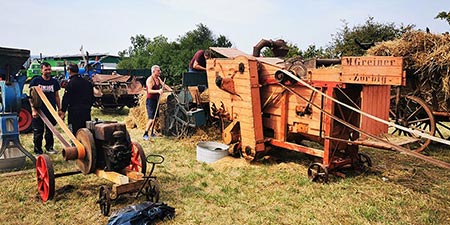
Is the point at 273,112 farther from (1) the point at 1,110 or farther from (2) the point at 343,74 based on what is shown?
(1) the point at 1,110

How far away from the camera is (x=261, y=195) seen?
15.6 feet

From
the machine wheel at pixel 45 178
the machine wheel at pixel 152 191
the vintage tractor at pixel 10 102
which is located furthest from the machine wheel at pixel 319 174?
the vintage tractor at pixel 10 102

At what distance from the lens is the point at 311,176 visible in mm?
5273

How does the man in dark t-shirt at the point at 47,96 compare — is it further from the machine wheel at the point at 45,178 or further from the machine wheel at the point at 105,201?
the machine wheel at the point at 105,201

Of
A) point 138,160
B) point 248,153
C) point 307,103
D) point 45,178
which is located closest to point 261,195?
point 248,153

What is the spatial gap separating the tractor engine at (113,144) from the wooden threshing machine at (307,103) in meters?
2.31

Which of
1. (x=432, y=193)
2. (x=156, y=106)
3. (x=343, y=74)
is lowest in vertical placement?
(x=432, y=193)

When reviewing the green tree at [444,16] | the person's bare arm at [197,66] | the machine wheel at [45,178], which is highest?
the green tree at [444,16]

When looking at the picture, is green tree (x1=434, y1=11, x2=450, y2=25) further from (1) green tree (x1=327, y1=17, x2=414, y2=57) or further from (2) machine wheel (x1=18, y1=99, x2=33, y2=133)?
(2) machine wheel (x1=18, y1=99, x2=33, y2=133)

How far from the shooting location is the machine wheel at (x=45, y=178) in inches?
171

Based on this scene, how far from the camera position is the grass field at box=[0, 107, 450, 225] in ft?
13.3

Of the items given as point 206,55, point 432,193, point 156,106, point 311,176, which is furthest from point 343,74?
point 156,106

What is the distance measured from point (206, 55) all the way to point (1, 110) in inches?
163

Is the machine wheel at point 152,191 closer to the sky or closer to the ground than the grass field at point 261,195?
closer to the sky
